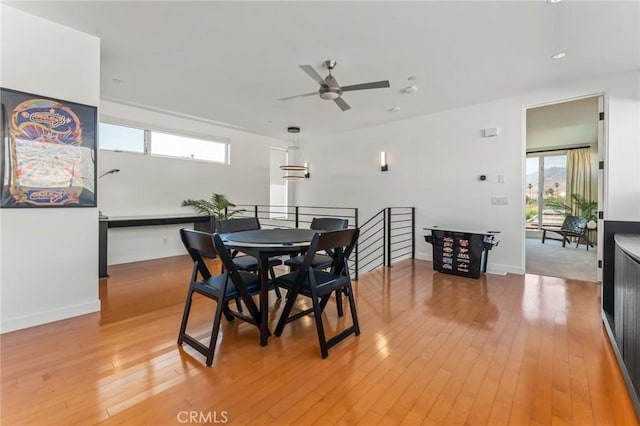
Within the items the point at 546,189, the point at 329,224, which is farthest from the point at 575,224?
the point at 329,224

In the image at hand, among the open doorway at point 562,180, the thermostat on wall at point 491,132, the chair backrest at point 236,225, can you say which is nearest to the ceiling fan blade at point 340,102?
the chair backrest at point 236,225

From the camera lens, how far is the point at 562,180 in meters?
7.35

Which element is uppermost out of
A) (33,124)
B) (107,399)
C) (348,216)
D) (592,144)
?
(592,144)

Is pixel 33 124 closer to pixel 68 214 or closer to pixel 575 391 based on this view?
pixel 68 214

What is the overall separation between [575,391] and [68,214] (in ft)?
13.7

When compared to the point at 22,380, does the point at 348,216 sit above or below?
above

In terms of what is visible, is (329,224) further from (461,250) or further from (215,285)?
(461,250)

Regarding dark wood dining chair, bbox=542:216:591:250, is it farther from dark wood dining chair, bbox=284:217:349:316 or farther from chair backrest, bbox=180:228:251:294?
chair backrest, bbox=180:228:251:294

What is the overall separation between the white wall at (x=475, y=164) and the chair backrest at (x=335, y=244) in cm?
320

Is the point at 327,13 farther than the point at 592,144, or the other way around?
the point at 592,144

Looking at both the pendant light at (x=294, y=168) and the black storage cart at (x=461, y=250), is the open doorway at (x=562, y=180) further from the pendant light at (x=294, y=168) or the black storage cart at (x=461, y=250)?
the pendant light at (x=294, y=168)

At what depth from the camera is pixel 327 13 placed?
2.43m

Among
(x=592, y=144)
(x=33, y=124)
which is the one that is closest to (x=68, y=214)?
(x=33, y=124)

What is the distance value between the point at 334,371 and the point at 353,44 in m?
2.97
